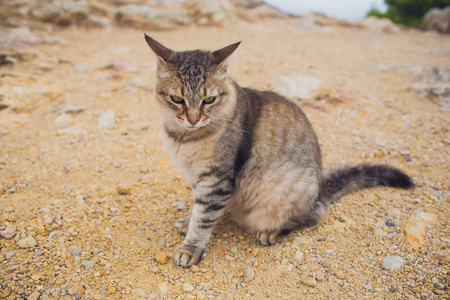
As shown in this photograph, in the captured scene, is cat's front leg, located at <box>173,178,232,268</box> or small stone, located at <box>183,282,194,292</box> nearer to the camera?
small stone, located at <box>183,282,194,292</box>

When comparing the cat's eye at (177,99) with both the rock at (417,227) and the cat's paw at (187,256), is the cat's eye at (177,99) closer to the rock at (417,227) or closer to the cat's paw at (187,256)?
the cat's paw at (187,256)

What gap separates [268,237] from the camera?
289 centimetres

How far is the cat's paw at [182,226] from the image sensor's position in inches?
117

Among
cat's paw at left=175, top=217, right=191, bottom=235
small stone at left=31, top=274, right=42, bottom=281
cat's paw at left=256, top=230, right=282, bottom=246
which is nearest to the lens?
small stone at left=31, top=274, right=42, bottom=281

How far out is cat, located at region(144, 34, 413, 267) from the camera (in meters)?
2.59

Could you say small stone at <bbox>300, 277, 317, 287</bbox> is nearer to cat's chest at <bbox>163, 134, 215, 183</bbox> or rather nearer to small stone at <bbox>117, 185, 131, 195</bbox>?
cat's chest at <bbox>163, 134, 215, 183</bbox>

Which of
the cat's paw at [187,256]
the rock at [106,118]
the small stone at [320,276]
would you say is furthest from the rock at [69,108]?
the small stone at [320,276]

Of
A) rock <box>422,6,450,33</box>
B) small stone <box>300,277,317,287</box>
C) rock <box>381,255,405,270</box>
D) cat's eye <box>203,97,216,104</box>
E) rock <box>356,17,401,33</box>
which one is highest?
rock <box>422,6,450,33</box>

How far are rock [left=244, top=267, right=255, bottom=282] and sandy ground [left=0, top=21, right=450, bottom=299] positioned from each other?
14 mm

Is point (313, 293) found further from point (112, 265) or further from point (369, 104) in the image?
point (369, 104)

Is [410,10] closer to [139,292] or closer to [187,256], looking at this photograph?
[187,256]

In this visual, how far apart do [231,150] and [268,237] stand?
991 millimetres

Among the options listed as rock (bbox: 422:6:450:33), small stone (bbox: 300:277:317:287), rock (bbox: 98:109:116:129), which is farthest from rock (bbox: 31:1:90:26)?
rock (bbox: 422:6:450:33)

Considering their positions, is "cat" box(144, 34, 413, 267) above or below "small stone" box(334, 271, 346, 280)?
above
